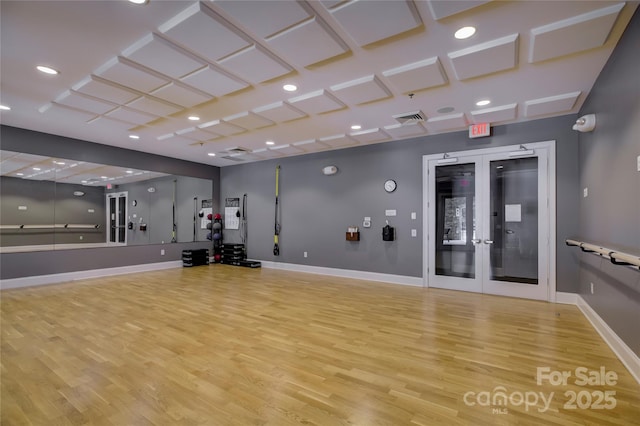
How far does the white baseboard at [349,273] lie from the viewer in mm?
5699

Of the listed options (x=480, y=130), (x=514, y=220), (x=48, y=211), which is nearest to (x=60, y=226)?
(x=48, y=211)

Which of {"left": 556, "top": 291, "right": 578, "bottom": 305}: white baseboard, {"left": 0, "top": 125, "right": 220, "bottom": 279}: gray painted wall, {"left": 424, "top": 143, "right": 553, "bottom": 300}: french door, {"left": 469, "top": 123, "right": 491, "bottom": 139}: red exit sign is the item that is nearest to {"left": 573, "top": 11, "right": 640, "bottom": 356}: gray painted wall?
{"left": 556, "top": 291, "right": 578, "bottom": 305}: white baseboard

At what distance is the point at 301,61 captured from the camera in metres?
2.94

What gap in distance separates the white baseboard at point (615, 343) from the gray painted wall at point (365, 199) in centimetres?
94

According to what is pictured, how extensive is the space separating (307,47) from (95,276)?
6.53 meters

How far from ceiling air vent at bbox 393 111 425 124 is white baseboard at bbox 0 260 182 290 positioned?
6565mm

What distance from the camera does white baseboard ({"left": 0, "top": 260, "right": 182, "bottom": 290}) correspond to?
526cm

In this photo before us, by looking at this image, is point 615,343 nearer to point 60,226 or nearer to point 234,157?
point 234,157

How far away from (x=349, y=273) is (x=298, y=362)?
397 centimetres

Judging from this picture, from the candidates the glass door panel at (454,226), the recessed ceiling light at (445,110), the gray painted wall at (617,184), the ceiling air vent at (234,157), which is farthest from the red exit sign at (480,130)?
the ceiling air vent at (234,157)

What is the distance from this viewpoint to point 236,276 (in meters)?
6.54

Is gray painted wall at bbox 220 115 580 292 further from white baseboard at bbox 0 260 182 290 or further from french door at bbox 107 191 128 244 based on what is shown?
french door at bbox 107 191 128 244

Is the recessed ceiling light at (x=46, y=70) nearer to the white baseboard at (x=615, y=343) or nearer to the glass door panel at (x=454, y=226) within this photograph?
the glass door panel at (x=454, y=226)

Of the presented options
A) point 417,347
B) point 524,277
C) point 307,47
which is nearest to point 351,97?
point 307,47
